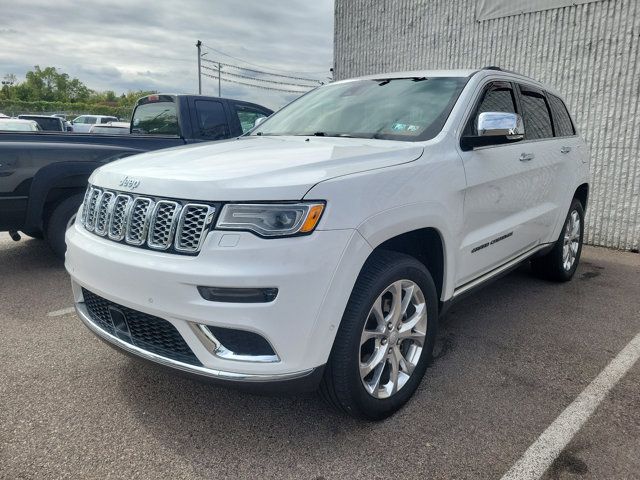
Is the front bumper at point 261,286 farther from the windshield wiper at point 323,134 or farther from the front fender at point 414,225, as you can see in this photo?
the windshield wiper at point 323,134

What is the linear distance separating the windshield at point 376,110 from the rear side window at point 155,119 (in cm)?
275

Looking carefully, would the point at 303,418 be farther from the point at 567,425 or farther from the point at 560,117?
the point at 560,117

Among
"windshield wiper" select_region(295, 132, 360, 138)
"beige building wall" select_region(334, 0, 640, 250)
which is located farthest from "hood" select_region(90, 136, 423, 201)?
"beige building wall" select_region(334, 0, 640, 250)

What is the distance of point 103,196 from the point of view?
8.83 ft

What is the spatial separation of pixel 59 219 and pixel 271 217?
3783mm

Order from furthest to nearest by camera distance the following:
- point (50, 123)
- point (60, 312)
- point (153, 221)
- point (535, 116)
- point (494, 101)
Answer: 1. point (50, 123)
2. point (535, 116)
3. point (60, 312)
4. point (494, 101)
5. point (153, 221)

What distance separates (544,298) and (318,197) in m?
3.30

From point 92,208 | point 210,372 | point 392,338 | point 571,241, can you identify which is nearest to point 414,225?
point 392,338

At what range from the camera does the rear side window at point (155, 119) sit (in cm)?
643

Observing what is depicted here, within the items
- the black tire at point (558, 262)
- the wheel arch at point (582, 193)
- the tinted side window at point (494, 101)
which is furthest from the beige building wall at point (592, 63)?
the tinted side window at point (494, 101)

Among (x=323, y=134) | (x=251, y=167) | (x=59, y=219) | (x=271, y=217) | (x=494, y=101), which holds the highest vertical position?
(x=494, y=101)

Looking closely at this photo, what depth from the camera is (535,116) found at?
14.1ft

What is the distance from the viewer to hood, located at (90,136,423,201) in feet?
7.16

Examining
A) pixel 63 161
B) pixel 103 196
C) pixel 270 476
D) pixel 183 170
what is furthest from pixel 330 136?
pixel 63 161
